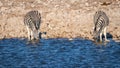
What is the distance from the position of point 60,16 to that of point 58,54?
5.87 m

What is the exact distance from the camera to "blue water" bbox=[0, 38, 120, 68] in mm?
21469

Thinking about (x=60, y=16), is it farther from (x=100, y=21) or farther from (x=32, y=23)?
(x=100, y=21)

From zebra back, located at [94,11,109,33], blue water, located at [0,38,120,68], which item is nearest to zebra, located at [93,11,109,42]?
zebra back, located at [94,11,109,33]

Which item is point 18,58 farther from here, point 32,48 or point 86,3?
point 86,3

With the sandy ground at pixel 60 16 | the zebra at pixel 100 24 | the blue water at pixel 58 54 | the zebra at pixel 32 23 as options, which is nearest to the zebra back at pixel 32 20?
the zebra at pixel 32 23

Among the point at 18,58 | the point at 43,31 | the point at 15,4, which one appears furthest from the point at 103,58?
the point at 15,4

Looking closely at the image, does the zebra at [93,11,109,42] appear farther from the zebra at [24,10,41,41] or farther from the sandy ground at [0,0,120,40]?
the zebra at [24,10,41,41]

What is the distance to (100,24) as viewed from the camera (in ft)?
85.2

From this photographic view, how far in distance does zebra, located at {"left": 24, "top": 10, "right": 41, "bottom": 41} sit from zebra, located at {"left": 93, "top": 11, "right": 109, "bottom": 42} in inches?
112

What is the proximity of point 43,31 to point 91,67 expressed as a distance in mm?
6795

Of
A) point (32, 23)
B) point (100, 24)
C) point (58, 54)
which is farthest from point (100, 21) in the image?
point (58, 54)

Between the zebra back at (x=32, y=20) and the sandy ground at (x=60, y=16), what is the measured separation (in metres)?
0.67

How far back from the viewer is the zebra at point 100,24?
25.6m

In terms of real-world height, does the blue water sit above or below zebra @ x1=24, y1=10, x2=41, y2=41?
below
